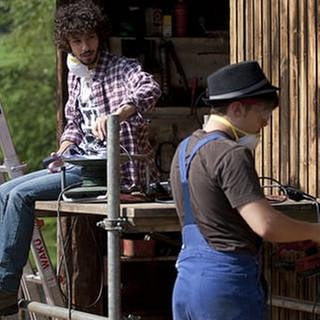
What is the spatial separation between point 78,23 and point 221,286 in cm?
248

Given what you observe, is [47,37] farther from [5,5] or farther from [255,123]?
[255,123]

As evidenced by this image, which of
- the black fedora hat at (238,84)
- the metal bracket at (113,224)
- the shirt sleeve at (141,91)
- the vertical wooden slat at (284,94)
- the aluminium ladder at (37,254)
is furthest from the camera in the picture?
the aluminium ladder at (37,254)

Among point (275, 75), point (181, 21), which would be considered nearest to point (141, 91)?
point (275, 75)

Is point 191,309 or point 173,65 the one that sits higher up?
point 173,65

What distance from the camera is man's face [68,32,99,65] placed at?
280 inches

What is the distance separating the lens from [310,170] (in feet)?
23.1

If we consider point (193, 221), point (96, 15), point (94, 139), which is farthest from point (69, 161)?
point (193, 221)

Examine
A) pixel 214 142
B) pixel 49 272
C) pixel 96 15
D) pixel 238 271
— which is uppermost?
pixel 96 15

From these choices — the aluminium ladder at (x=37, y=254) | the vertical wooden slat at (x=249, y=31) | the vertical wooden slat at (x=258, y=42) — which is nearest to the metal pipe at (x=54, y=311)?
the aluminium ladder at (x=37, y=254)

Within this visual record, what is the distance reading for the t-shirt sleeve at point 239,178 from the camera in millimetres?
5016

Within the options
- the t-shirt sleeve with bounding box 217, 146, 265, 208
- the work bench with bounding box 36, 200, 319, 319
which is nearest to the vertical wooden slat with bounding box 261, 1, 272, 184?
the work bench with bounding box 36, 200, 319, 319

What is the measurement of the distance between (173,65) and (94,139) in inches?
105

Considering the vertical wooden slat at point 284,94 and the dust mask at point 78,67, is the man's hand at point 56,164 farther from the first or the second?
the vertical wooden slat at point 284,94

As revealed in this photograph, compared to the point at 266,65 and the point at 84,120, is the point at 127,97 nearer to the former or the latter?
the point at 84,120
